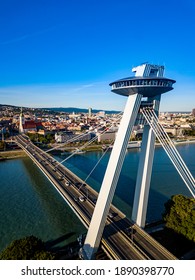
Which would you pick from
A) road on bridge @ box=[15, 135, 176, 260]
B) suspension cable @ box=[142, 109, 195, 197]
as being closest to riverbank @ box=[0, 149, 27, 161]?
road on bridge @ box=[15, 135, 176, 260]

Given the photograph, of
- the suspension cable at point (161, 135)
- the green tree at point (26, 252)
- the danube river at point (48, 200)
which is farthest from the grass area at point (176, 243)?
the green tree at point (26, 252)

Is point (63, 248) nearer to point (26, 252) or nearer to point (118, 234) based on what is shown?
point (26, 252)

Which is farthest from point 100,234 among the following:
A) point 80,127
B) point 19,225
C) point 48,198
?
point 80,127

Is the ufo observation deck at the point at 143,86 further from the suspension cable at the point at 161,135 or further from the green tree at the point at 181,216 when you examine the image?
the green tree at the point at 181,216

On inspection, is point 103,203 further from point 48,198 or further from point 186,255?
point 48,198

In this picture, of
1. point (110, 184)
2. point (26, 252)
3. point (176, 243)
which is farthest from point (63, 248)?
point (176, 243)

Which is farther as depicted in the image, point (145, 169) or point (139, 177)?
point (139, 177)
